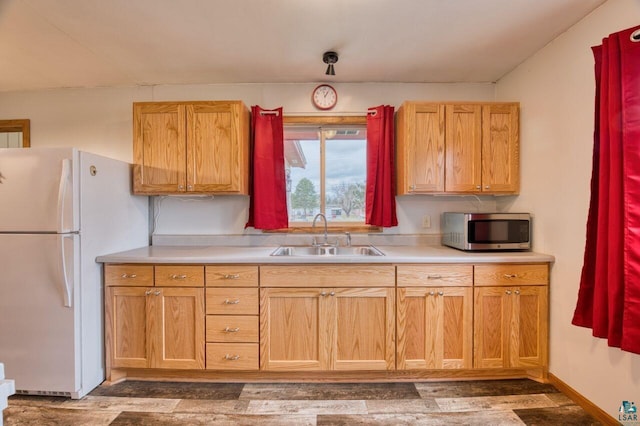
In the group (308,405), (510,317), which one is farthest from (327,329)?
(510,317)

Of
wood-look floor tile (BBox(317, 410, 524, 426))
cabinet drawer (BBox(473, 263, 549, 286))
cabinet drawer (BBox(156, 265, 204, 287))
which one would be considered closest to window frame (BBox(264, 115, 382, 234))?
cabinet drawer (BBox(156, 265, 204, 287))

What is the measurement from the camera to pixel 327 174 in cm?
289

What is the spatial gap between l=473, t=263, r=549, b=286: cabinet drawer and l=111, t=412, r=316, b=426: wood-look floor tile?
4.90 feet

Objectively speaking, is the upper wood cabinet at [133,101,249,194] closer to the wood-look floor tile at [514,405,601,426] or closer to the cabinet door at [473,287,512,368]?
the cabinet door at [473,287,512,368]

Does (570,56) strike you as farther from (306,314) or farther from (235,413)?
(235,413)

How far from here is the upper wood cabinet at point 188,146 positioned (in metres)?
2.48

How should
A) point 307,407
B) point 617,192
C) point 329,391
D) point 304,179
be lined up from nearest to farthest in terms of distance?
point 617,192
point 307,407
point 329,391
point 304,179

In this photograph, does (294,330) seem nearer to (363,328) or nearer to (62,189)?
(363,328)

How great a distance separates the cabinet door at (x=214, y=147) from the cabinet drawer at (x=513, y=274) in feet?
6.50

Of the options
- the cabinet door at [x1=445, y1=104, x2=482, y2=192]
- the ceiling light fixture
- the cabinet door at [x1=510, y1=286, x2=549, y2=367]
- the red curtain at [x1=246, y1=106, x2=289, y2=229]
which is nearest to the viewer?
the cabinet door at [x1=510, y1=286, x2=549, y2=367]

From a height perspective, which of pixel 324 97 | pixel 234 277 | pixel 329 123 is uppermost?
pixel 324 97

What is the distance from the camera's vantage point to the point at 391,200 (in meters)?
2.71

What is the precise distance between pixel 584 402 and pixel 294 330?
190 cm

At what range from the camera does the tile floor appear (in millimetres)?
1843
